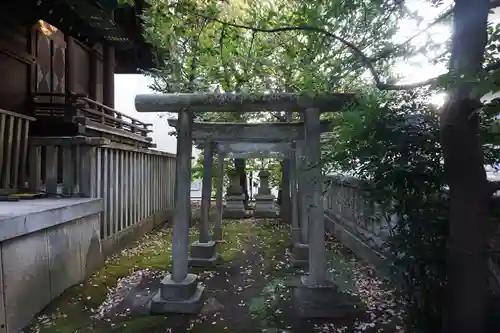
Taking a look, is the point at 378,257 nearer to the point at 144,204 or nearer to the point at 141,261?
the point at 141,261

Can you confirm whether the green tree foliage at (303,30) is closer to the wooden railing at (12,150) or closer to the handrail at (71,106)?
the wooden railing at (12,150)

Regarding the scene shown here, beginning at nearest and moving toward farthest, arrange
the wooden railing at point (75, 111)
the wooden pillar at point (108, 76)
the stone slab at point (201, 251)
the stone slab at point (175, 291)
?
the stone slab at point (175, 291) < the stone slab at point (201, 251) < the wooden railing at point (75, 111) < the wooden pillar at point (108, 76)

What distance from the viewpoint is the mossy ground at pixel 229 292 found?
3889 mm

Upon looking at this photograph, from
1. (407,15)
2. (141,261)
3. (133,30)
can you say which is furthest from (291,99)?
(133,30)

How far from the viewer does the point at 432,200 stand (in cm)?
276

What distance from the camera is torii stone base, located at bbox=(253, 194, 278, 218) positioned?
12.7 m

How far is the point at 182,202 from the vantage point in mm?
4543

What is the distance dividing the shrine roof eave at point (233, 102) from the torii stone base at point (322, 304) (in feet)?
6.36

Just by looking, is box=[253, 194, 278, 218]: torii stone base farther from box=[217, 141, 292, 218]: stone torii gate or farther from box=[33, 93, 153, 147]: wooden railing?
box=[33, 93, 153, 147]: wooden railing

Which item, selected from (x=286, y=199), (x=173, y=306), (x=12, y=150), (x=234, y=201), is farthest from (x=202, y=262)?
(x=234, y=201)

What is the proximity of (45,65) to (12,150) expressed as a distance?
3888mm

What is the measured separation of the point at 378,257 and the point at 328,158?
3.05 m

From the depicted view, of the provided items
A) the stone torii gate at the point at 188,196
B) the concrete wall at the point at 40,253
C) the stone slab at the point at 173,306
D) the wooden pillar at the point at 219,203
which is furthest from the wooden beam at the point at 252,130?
the wooden pillar at the point at 219,203

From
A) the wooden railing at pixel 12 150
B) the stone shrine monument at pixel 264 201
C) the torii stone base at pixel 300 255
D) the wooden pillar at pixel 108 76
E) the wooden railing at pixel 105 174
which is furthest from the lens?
the stone shrine monument at pixel 264 201
